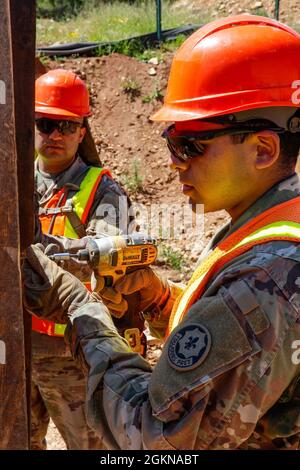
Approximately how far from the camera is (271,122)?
6.54ft

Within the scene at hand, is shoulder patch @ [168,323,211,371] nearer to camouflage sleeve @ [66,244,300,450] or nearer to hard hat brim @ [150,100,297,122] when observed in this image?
camouflage sleeve @ [66,244,300,450]

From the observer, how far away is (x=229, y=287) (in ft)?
5.81

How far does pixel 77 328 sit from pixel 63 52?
904 cm

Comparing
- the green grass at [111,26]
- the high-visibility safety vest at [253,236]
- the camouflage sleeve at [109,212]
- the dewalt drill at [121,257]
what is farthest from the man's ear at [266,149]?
the green grass at [111,26]

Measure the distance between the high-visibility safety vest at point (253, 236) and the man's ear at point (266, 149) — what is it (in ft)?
0.45

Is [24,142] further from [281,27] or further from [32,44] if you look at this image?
[281,27]

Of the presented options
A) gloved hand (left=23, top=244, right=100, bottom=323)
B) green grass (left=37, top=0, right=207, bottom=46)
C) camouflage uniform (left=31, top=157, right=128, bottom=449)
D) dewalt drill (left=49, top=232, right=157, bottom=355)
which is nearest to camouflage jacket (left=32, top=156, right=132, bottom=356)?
camouflage uniform (left=31, top=157, right=128, bottom=449)

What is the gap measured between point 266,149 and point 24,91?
2.88 ft

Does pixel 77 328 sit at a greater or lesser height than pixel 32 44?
lesser

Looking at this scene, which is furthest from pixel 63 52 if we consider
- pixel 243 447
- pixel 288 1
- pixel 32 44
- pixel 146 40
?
pixel 243 447

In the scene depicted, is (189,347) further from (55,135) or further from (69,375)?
(55,135)

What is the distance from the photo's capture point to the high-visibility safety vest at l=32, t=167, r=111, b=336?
410 centimetres

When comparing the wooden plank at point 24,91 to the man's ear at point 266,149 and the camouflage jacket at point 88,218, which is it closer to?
the man's ear at point 266,149
